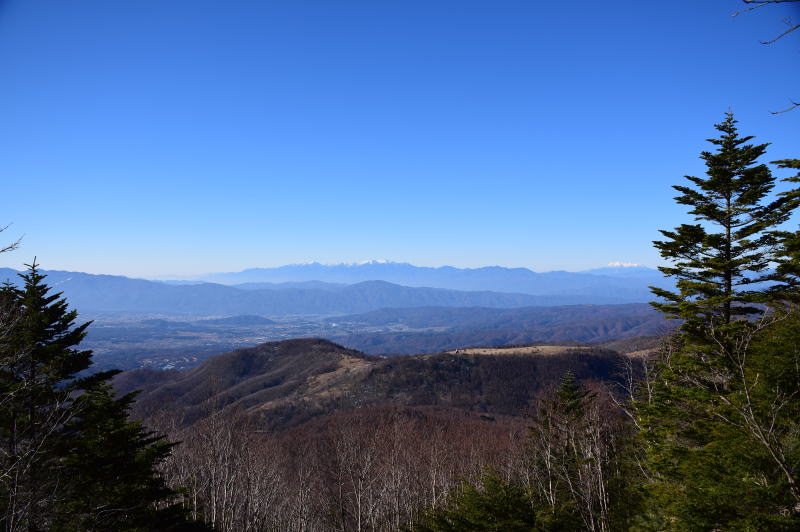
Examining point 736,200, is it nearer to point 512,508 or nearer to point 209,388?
point 512,508

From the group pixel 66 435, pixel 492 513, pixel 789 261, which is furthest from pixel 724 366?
pixel 66 435

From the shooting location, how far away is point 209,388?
16162 centimetres

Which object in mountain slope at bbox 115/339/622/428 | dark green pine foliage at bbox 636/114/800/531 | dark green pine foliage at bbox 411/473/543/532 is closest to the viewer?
dark green pine foliage at bbox 636/114/800/531

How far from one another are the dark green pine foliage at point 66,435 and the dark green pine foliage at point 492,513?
38.7 ft

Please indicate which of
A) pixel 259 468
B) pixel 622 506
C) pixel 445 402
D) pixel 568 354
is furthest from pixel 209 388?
pixel 622 506

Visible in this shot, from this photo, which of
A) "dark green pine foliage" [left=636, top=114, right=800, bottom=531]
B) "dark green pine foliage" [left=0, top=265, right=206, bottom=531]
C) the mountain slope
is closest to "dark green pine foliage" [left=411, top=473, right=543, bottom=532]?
"dark green pine foliage" [left=636, top=114, right=800, bottom=531]

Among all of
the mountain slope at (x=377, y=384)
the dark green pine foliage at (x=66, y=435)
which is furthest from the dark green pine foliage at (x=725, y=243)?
the mountain slope at (x=377, y=384)

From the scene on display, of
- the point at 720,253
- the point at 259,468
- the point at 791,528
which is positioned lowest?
the point at 259,468

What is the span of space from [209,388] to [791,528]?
17741 centimetres

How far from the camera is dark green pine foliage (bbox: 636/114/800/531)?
11.7 m

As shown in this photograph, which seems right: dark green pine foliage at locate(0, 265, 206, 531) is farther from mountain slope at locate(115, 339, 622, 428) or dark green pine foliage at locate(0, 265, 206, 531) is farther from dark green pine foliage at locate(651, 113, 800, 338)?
mountain slope at locate(115, 339, 622, 428)

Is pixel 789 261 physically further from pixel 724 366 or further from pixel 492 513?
pixel 492 513

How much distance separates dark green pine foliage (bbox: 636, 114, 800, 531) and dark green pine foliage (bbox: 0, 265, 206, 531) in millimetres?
18241

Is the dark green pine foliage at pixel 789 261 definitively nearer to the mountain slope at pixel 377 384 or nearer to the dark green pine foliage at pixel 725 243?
the dark green pine foliage at pixel 725 243
